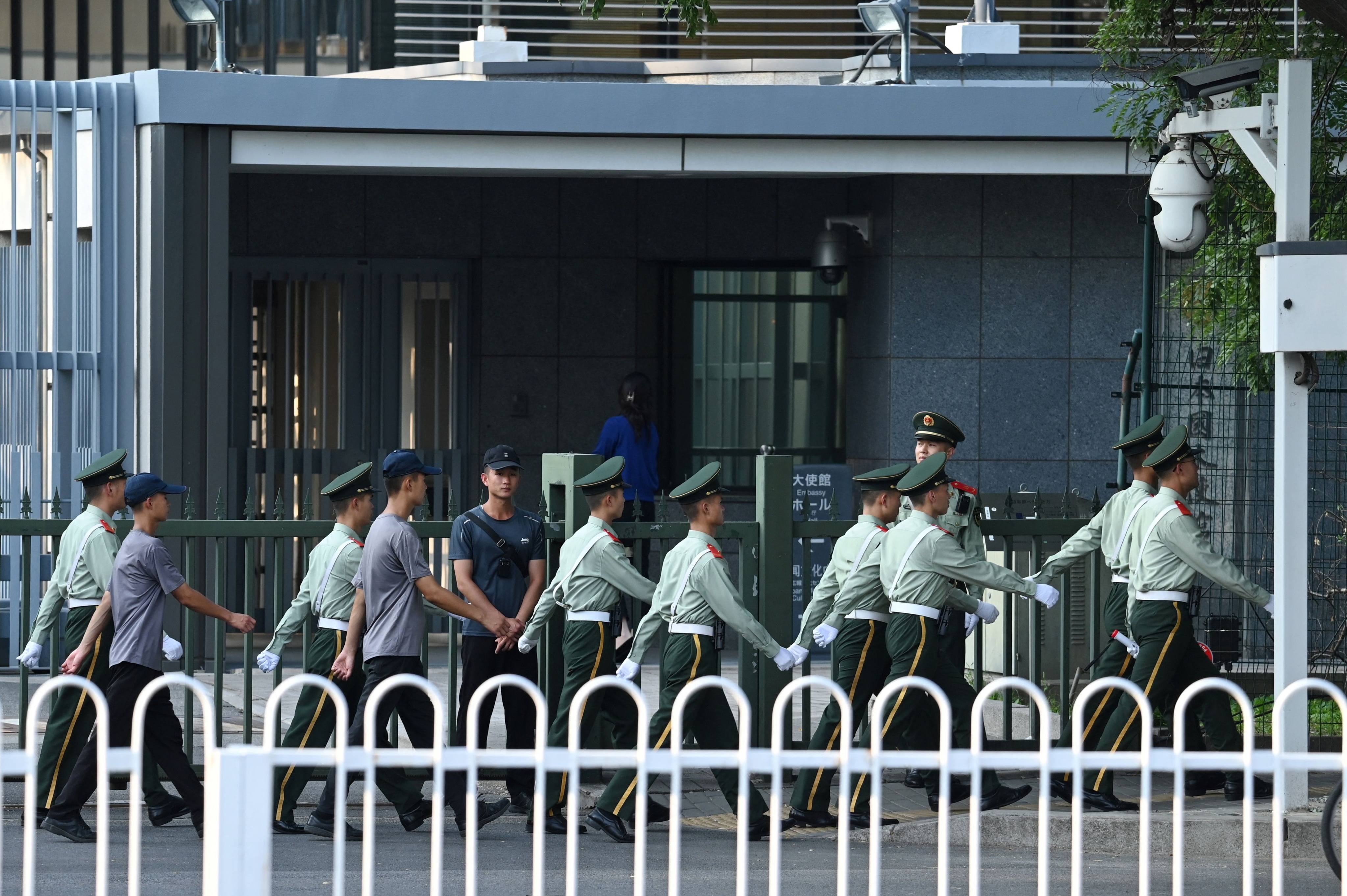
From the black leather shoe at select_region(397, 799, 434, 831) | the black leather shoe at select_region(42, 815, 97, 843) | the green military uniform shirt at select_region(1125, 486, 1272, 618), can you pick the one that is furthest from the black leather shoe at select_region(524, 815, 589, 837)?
the green military uniform shirt at select_region(1125, 486, 1272, 618)

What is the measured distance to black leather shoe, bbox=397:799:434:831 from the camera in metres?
8.08

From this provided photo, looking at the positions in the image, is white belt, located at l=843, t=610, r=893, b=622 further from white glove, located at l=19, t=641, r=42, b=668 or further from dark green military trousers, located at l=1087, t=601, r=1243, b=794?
white glove, located at l=19, t=641, r=42, b=668

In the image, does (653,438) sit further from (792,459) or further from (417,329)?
(792,459)

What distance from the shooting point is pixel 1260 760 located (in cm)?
481

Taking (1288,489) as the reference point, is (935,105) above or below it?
above

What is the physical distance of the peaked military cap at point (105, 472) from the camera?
27.7 feet

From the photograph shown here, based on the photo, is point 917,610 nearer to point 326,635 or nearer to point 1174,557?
point 1174,557

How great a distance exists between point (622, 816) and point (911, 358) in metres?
6.37

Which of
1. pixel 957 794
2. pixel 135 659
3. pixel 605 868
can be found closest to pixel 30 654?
pixel 135 659

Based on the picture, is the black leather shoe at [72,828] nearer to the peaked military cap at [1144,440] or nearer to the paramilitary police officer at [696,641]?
the paramilitary police officer at [696,641]

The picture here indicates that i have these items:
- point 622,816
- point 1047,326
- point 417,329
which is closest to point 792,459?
point 622,816

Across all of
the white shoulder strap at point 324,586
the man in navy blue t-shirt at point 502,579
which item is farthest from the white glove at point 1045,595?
the white shoulder strap at point 324,586

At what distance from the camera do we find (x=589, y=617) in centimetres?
826

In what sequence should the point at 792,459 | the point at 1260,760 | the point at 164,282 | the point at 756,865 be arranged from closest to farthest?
the point at 1260,760 → the point at 756,865 → the point at 792,459 → the point at 164,282
